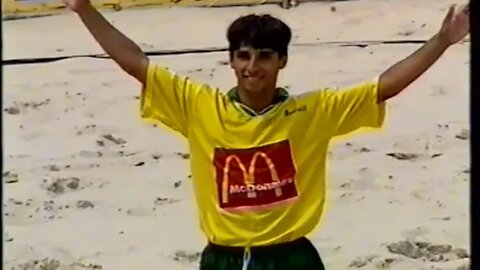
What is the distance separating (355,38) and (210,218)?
3354 mm

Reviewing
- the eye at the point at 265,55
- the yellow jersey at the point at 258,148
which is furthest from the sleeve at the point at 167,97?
the eye at the point at 265,55

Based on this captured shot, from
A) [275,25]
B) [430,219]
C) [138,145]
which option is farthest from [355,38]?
[275,25]

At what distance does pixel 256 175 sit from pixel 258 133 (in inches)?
2.3

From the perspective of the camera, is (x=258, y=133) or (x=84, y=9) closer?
(x=84, y=9)

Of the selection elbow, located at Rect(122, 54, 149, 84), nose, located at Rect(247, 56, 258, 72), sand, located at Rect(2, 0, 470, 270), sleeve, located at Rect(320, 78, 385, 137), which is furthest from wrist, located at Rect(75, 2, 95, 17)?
sand, located at Rect(2, 0, 470, 270)

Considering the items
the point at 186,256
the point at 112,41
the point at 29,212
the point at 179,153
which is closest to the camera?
the point at 112,41

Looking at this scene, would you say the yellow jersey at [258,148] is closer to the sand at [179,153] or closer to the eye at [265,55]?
the eye at [265,55]

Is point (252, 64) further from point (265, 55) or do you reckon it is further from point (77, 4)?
point (77, 4)

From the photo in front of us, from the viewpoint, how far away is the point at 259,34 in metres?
1.75

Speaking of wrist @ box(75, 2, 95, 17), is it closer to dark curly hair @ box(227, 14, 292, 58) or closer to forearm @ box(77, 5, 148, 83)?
forearm @ box(77, 5, 148, 83)

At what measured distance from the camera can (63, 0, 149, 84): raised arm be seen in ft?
5.37

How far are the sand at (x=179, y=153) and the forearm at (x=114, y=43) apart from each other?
1.38 meters

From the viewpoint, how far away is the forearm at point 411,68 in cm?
165

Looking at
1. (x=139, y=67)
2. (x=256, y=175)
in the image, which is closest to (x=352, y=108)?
(x=256, y=175)
